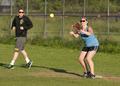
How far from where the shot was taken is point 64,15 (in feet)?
105

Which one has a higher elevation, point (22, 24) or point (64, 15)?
point (22, 24)

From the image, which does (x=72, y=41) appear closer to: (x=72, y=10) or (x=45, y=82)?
(x=72, y=10)

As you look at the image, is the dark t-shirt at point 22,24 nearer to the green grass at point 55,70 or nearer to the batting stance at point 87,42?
the green grass at point 55,70

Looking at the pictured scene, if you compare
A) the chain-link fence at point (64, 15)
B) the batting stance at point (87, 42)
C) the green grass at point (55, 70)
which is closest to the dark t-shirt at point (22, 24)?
the green grass at point (55, 70)

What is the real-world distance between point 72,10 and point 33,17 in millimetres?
2878

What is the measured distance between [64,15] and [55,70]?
45.8 ft

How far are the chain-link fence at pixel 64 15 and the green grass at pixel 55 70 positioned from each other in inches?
193

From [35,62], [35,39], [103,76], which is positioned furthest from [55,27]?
[103,76]

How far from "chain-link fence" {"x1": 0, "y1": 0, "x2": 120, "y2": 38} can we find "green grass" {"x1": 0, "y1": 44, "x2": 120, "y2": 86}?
4899mm

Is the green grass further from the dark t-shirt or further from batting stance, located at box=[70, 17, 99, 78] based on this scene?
the dark t-shirt

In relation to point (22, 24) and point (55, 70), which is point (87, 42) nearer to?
point (55, 70)

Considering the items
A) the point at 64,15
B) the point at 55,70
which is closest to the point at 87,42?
the point at 55,70

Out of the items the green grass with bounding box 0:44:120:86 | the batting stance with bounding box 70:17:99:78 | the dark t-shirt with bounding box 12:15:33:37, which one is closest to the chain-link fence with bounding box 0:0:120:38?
the green grass with bounding box 0:44:120:86

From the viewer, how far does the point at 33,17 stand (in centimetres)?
3453
